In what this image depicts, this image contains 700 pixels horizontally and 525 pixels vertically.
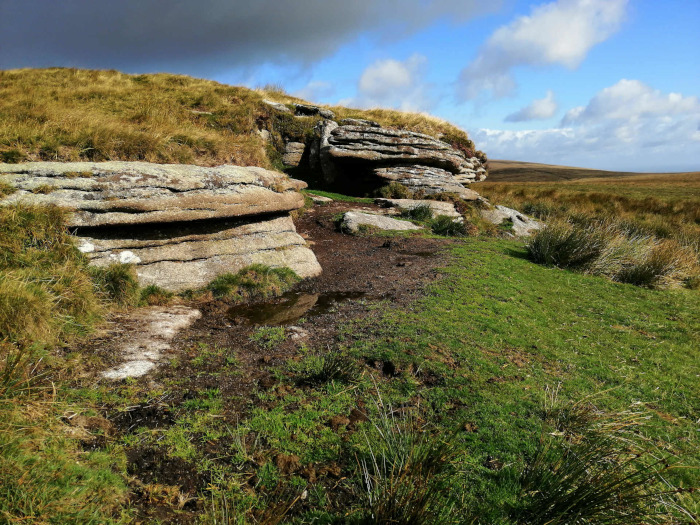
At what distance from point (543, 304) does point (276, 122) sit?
21.9 metres

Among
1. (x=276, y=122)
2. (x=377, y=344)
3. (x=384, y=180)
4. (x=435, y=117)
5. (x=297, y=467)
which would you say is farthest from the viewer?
(x=435, y=117)

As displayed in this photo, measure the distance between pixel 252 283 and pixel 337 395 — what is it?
4986mm

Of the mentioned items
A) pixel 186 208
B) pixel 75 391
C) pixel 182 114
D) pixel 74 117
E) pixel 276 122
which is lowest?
pixel 75 391

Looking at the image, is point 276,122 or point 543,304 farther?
point 276,122

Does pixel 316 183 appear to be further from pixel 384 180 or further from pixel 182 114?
pixel 182 114

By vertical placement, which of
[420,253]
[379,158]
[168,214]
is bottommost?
[420,253]

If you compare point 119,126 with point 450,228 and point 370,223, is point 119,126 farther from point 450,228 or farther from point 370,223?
point 450,228

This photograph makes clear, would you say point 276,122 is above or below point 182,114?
above

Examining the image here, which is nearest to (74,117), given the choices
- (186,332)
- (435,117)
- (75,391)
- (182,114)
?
(182,114)

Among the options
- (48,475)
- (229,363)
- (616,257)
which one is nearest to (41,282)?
(229,363)

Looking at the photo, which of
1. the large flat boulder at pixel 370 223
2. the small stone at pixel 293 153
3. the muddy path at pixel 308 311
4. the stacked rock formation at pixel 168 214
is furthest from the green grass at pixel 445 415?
the small stone at pixel 293 153

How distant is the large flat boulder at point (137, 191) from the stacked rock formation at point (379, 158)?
13992 mm

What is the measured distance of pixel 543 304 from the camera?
1043 centimetres

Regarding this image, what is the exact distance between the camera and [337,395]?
5434 millimetres
